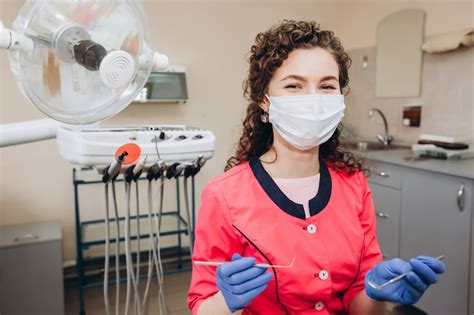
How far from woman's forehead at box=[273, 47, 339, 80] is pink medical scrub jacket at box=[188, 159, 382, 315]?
31 centimetres

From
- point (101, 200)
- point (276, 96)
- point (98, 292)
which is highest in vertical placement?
point (276, 96)

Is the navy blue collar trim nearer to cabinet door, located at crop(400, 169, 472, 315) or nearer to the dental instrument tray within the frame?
the dental instrument tray

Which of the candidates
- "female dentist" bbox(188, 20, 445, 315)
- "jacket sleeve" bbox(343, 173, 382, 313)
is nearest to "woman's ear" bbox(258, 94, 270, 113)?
"female dentist" bbox(188, 20, 445, 315)

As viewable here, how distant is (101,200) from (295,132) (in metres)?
2.23

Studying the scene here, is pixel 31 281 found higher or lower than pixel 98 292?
higher

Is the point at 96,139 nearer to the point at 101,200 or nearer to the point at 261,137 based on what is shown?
the point at 261,137

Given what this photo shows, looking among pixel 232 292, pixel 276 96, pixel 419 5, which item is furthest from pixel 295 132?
pixel 419 5

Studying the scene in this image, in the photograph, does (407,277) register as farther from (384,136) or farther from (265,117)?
(384,136)

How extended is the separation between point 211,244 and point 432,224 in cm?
171

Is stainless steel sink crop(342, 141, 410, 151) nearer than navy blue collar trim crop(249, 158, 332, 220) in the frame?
No

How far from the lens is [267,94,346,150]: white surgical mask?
1153 mm

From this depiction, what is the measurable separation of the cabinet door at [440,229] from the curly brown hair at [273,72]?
1.10 meters

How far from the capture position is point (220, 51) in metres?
3.27

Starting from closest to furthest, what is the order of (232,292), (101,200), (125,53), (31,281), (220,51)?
(125,53)
(232,292)
(31,281)
(101,200)
(220,51)
